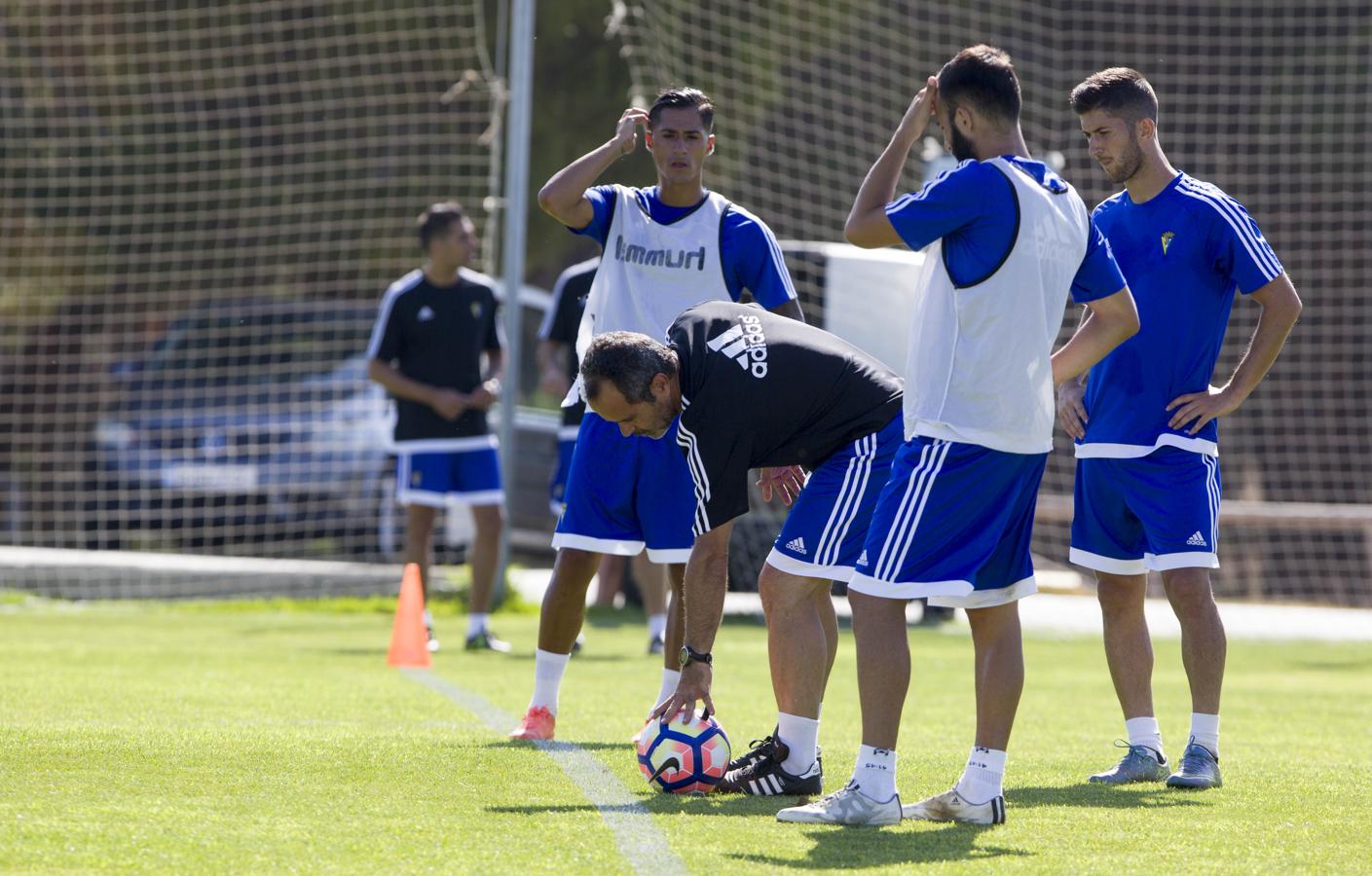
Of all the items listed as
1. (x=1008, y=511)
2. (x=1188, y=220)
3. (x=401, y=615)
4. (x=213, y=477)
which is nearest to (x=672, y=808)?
(x=1008, y=511)

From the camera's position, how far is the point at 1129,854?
425 cm

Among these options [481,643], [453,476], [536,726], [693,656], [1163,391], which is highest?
[1163,391]

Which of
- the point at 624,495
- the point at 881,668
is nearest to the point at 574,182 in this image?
the point at 624,495

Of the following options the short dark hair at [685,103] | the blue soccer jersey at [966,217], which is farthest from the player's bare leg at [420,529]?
the blue soccer jersey at [966,217]

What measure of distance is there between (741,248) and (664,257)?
0.28m

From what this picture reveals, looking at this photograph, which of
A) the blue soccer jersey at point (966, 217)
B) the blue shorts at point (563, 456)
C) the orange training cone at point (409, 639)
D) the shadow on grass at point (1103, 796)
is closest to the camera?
the blue soccer jersey at point (966, 217)

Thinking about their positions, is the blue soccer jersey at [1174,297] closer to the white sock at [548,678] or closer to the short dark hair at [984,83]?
the short dark hair at [984,83]

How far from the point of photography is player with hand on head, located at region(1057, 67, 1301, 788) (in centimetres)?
574

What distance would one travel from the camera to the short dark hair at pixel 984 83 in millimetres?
4633

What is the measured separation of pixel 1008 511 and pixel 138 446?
38.7ft

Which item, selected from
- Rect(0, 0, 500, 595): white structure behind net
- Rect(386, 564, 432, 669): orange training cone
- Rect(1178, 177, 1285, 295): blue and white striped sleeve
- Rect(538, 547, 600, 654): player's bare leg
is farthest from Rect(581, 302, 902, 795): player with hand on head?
Rect(0, 0, 500, 595): white structure behind net

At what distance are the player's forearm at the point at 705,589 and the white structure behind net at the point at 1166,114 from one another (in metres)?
11.9

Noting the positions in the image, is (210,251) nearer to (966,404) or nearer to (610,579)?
(610,579)

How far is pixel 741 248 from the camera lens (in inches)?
250
